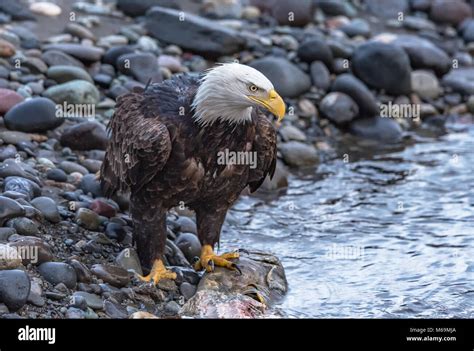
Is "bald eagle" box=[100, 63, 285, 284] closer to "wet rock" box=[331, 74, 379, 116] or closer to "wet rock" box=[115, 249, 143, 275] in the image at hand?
"wet rock" box=[115, 249, 143, 275]

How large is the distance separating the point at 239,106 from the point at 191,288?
1.38 metres

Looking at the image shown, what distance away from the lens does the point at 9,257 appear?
21.1ft

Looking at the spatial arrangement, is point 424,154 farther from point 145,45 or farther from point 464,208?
point 145,45

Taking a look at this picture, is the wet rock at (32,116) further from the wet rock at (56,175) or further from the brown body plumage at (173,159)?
the brown body plumage at (173,159)

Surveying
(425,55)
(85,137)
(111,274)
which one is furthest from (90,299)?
(425,55)

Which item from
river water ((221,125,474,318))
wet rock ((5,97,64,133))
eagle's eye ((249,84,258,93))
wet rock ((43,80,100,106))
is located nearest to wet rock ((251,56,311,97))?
river water ((221,125,474,318))

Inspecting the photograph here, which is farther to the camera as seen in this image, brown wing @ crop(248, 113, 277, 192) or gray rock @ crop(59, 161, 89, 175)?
gray rock @ crop(59, 161, 89, 175)

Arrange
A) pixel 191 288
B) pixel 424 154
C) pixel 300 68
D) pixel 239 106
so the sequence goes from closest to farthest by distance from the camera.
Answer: pixel 239 106 → pixel 191 288 → pixel 424 154 → pixel 300 68

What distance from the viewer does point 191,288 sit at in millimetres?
7215

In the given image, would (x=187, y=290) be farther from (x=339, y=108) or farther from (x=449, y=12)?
(x=449, y=12)

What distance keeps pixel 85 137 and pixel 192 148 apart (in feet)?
7.88

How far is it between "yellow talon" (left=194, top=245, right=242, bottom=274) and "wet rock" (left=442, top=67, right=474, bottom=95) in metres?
6.51

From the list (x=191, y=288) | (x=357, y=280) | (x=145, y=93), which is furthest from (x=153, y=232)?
(x=357, y=280)

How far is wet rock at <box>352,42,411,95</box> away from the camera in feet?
40.7
